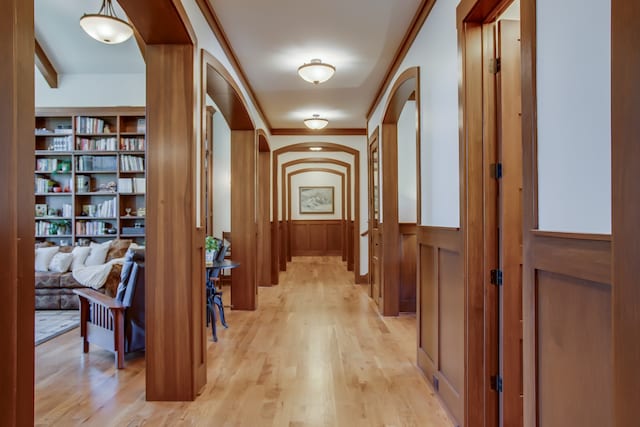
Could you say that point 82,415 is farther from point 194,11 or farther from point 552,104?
point 552,104

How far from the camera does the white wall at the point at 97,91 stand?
700 centimetres

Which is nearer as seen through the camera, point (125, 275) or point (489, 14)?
point (489, 14)

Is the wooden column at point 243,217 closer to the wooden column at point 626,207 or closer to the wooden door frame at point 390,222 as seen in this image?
the wooden door frame at point 390,222

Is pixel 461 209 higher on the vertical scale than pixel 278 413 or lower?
higher

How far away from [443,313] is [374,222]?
3.57m

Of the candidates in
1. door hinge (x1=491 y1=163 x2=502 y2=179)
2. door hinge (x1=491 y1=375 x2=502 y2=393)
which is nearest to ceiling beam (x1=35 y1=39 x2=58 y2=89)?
door hinge (x1=491 y1=163 x2=502 y2=179)

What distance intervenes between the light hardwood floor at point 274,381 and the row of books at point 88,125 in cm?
367

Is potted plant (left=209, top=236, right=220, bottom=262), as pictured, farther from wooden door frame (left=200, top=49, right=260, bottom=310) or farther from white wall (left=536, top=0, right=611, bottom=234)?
white wall (left=536, top=0, right=611, bottom=234)

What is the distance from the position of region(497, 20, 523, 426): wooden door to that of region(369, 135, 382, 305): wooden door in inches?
135

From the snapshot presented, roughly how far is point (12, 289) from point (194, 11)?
8.12ft

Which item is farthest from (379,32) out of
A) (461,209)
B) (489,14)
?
(461,209)

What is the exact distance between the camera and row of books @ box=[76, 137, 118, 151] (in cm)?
701

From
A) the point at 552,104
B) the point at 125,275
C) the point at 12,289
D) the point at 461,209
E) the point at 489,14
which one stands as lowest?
the point at 125,275

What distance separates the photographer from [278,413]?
8.86ft
